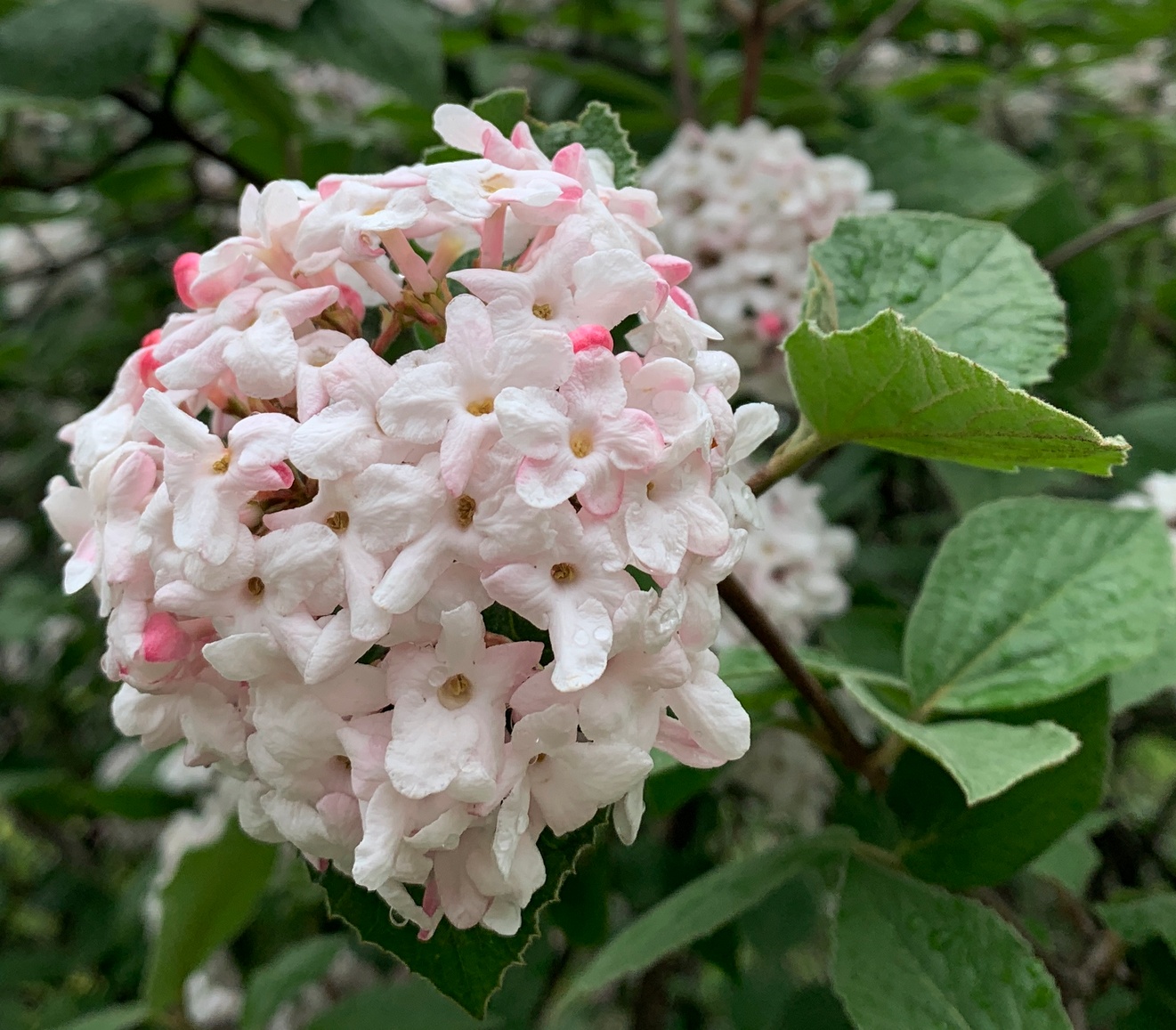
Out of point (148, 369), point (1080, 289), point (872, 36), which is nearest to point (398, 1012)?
point (148, 369)

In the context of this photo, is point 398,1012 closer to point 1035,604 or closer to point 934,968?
point 934,968

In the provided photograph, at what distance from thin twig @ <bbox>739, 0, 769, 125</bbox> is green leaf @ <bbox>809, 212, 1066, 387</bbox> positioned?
767mm

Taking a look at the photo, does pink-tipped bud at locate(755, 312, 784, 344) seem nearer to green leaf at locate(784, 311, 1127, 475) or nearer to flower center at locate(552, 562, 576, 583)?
green leaf at locate(784, 311, 1127, 475)

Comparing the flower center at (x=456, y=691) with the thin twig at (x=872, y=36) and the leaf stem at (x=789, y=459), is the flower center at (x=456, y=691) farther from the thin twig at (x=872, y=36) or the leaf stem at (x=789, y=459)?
the thin twig at (x=872, y=36)

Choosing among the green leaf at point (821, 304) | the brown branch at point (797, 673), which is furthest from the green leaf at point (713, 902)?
the green leaf at point (821, 304)

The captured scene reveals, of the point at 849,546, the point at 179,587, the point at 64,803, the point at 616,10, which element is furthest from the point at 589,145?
the point at 64,803

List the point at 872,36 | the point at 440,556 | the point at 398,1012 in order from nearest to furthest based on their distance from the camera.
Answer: the point at 440,556, the point at 398,1012, the point at 872,36

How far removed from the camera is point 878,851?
831 mm

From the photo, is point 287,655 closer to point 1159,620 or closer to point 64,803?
point 1159,620

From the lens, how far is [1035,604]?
2.70 feet

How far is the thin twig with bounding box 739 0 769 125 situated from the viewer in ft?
4.78

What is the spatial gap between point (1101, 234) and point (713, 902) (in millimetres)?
924

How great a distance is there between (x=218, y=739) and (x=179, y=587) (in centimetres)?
9

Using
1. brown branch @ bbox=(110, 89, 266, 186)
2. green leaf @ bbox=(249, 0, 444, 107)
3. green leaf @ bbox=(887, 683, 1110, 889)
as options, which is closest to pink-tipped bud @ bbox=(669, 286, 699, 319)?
green leaf @ bbox=(887, 683, 1110, 889)
